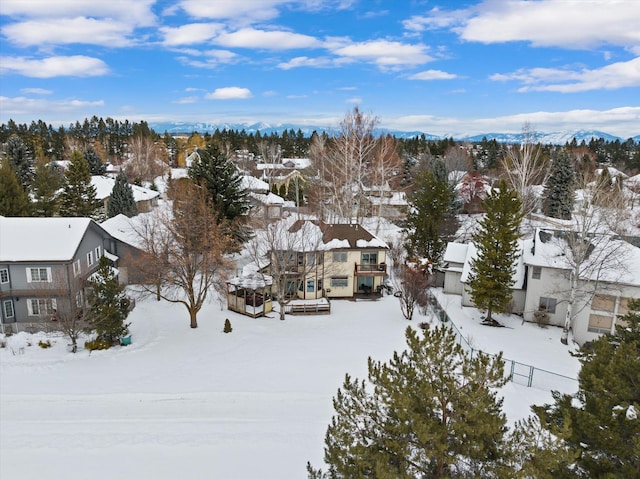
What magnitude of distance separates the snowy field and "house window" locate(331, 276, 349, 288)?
14.4 feet

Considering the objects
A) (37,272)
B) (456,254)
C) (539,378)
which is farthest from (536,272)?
(37,272)

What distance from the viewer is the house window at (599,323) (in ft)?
86.2

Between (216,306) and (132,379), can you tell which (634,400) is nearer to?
(132,379)

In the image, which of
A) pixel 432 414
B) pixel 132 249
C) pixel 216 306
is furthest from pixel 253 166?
pixel 432 414

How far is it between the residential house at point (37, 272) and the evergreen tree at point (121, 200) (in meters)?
23.0

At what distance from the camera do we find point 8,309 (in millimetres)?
26047

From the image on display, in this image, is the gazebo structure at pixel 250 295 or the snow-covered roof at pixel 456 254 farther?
the snow-covered roof at pixel 456 254

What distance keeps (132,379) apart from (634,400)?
62.4ft

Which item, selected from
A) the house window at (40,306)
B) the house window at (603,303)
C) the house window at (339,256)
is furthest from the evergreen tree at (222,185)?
the house window at (603,303)

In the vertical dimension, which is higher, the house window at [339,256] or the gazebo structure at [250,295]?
the house window at [339,256]

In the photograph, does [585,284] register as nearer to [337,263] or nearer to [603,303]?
[603,303]

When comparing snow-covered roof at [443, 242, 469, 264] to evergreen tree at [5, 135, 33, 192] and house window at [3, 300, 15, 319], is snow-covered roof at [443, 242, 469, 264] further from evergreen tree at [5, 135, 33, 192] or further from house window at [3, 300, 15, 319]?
evergreen tree at [5, 135, 33, 192]

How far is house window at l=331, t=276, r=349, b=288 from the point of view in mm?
33647

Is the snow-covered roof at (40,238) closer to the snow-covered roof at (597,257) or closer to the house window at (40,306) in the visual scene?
the house window at (40,306)
